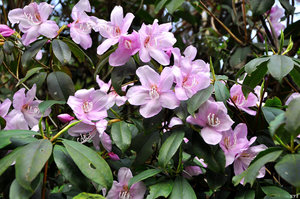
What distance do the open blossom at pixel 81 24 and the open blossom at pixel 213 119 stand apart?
0.45m

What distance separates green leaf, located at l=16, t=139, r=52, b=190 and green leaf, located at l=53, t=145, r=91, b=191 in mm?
63

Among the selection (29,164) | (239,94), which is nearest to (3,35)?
(29,164)

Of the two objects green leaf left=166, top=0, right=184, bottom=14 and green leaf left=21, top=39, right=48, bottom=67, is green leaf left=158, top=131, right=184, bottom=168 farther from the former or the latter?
green leaf left=166, top=0, right=184, bottom=14

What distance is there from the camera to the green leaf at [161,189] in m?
0.85

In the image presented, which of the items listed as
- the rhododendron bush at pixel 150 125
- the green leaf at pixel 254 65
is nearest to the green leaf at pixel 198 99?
the rhododendron bush at pixel 150 125

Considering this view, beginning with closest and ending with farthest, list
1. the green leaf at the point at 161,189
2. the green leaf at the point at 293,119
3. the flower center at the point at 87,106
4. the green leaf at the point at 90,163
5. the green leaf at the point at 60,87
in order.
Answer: the green leaf at the point at 293,119 → the green leaf at the point at 90,163 → the green leaf at the point at 161,189 → the flower center at the point at 87,106 → the green leaf at the point at 60,87

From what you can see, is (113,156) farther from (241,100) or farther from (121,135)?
(241,100)

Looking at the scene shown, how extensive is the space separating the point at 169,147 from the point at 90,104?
10.2 inches

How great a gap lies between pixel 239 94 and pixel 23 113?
64 cm

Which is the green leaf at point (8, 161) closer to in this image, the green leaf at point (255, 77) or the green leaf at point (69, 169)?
the green leaf at point (69, 169)

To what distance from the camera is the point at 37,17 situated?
109 cm

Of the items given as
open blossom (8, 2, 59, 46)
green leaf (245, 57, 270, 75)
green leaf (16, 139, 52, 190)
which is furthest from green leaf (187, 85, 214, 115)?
open blossom (8, 2, 59, 46)

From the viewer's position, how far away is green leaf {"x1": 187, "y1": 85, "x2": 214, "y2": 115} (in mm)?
851

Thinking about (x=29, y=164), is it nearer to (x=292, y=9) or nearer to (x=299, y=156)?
(x=299, y=156)
